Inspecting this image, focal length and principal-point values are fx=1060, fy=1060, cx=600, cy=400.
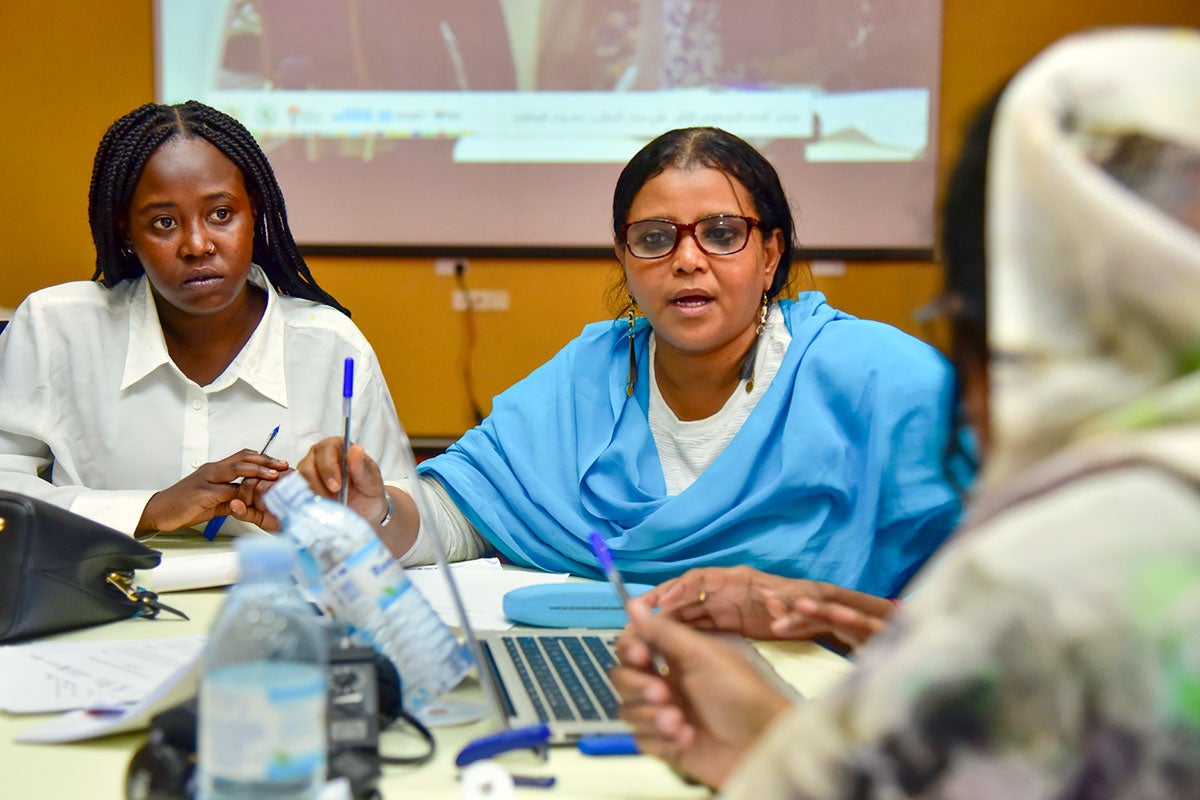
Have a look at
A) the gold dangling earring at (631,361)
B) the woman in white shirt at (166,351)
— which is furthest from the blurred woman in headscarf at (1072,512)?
the woman in white shirt at (166,351)

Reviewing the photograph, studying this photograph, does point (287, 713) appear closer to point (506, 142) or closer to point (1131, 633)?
A: point (1131, 633)

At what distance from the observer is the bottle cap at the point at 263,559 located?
0.74 m

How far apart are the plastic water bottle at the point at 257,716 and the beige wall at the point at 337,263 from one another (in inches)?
110

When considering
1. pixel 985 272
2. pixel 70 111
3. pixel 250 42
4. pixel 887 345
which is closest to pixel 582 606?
pixel 887 345

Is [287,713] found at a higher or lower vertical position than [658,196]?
lower

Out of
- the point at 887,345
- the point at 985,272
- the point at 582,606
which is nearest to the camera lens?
the point at 985,272

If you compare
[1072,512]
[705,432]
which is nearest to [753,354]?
[705,432]

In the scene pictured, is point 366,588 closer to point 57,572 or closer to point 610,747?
point 610,747

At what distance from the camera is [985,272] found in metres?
0.65

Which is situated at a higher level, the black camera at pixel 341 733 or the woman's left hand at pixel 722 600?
the black camera at pixel 341 733

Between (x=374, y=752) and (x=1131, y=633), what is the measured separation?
25.1 inches

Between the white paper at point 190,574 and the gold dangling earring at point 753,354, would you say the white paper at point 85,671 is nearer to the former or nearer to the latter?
the white paper at point 190,574

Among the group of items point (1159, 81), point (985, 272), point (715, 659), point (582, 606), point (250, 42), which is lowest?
point (582, 606)

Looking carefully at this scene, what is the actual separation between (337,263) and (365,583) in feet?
8.94
